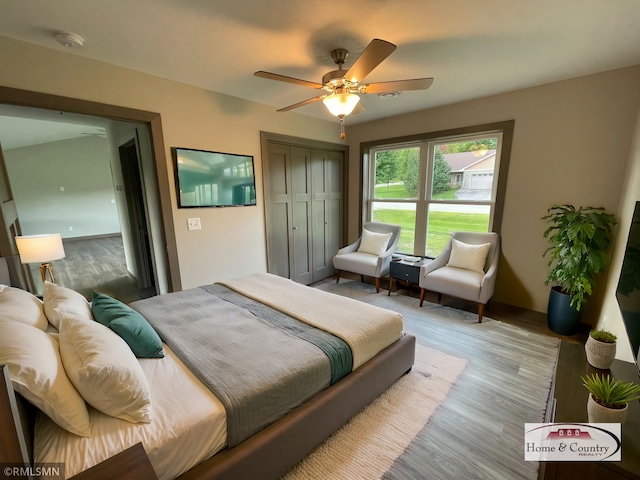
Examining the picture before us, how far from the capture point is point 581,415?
1.13 meters

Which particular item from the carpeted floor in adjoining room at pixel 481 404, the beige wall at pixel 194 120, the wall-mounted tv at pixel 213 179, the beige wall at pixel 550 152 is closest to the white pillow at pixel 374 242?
the carpeted floor in adjoining room at pixel 481 404

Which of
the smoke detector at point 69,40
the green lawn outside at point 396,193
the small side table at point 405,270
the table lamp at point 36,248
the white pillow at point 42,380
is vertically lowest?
the small side table at point 405,270

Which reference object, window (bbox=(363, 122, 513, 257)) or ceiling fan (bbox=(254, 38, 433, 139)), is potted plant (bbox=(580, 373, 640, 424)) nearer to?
ceiling fan (bbox=(254, 38, 433, 139))

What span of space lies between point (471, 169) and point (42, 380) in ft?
13.5

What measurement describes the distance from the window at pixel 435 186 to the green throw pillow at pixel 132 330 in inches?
139

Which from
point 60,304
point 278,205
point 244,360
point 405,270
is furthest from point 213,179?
point 405,270

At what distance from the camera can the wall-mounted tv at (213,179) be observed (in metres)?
2.71

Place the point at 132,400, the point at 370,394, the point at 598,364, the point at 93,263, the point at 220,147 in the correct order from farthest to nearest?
the point at 93,263 → the point at 220,147 → the point at 370,394 → the point at 598,364 → the point at 132,400

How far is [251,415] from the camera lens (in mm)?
1212

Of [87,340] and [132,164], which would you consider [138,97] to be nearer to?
[132,164]

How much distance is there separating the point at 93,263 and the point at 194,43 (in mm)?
5219

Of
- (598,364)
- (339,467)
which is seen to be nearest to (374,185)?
(598,364)

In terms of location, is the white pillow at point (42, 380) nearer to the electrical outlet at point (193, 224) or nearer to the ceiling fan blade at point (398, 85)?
the electrical outlet at point (193, 224)

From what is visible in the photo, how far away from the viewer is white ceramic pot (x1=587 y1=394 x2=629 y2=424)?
96cm
